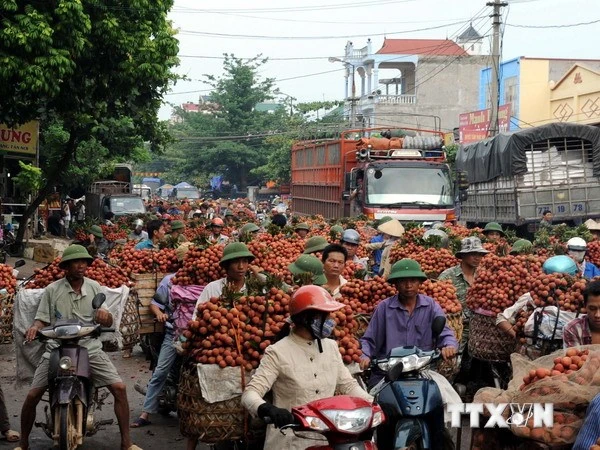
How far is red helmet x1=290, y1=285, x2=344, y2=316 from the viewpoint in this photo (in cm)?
570

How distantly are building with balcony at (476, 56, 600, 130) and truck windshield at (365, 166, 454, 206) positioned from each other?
17.9 m

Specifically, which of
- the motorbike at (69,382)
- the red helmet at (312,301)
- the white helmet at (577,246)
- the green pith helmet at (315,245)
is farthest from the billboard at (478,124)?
the red helmet at (312,301)

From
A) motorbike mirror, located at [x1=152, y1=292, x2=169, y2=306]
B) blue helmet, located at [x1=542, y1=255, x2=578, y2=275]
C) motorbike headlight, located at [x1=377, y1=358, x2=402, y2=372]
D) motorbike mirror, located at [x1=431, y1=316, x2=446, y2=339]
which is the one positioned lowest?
motorbike headlight, located at [x1=377, y1=358, x2=402, y2=372]

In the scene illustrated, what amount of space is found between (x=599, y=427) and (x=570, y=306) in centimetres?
361

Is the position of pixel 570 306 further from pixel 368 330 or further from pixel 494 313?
pixel 368 330

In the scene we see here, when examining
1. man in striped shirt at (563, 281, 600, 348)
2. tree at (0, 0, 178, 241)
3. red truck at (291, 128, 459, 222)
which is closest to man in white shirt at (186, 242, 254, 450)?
man in striped shirt at (563, 281, 600, 348)

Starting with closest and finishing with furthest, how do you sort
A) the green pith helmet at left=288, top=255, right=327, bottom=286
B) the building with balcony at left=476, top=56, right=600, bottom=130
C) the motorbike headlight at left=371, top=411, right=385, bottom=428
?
the motorbike headlight at left=371, top=411, right=385, bottom=428 < the green pith helmet at left=288, top=255, right=327, bottom=286 < the building with balcony at left=476, top=56, right=600, bottom=130

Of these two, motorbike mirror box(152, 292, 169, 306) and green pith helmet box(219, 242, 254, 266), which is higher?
green pith helmet box(219, 242, 254, 266)

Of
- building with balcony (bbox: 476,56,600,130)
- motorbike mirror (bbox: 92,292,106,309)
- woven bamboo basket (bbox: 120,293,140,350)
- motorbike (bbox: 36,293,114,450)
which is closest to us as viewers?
motorbike (bbox: 36,293,114,450)

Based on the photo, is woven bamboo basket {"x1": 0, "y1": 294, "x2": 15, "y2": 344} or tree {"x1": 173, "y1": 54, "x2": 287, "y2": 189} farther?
tree {"x1": 173, "y1": 54, "x2": 287, "y2": 189}

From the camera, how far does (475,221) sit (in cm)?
3209

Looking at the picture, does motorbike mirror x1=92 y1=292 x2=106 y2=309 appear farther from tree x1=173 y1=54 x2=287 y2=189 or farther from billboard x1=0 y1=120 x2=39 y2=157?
tree x1=173 y1=54 x2=287 y2=189

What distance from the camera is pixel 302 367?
5.84 metres

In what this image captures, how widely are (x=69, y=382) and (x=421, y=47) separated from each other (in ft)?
215
